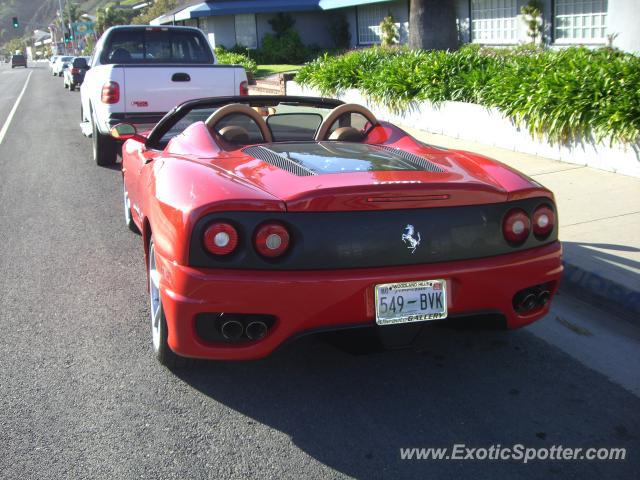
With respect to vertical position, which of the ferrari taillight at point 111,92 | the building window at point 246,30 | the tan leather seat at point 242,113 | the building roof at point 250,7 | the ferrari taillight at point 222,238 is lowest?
the ferrari taillight at point 222,238

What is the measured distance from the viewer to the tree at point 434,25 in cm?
1702

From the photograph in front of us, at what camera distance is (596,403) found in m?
3.67

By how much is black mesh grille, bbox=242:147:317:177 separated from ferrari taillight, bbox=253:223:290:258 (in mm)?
410

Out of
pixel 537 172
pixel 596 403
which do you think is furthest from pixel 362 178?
pixel 537 172

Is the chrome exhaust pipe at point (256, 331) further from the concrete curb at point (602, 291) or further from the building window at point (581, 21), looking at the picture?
the building window at point (581, 21)

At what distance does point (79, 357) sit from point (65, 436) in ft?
3.05

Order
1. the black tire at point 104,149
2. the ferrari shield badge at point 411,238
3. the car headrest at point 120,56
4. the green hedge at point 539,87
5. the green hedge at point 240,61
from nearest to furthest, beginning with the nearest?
the ferrari shield badge at point 411,238
the green hedge at point 539,87
the black tire at point 104,149
the car headrest at point 120,56
the green hedge at point 240,61

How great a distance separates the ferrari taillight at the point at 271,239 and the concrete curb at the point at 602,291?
2596mm

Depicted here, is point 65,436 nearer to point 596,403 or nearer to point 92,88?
point 596,403

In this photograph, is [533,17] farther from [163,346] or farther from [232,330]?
[232,330]

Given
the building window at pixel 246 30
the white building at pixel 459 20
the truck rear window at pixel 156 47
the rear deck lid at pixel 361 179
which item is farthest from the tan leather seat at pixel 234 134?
the building window at pixel 246 30

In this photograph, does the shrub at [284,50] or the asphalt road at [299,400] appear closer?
the asphalt road at [299,400]

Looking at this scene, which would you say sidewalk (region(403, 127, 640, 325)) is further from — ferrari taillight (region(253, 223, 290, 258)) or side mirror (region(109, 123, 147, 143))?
side mirror (region(109, 123, 147, 143))

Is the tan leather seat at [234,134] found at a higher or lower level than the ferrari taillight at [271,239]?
higher
